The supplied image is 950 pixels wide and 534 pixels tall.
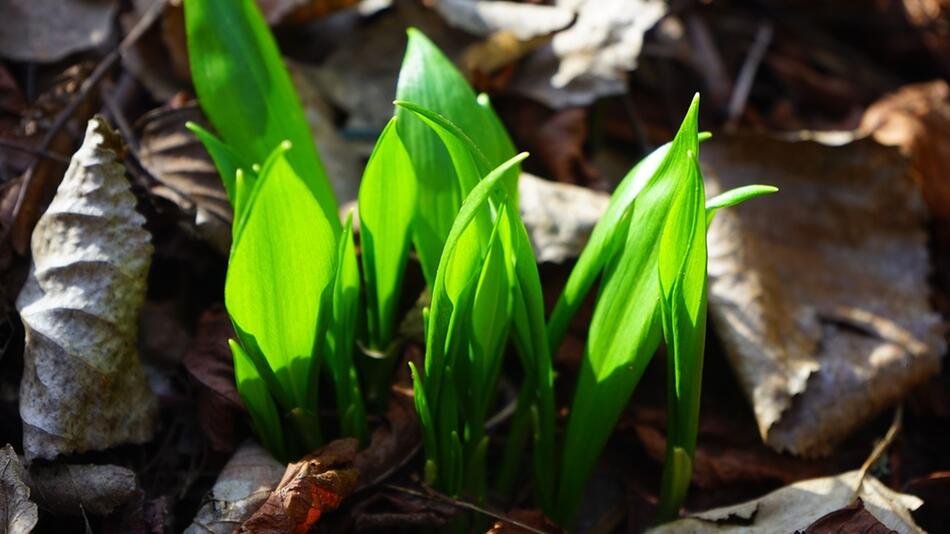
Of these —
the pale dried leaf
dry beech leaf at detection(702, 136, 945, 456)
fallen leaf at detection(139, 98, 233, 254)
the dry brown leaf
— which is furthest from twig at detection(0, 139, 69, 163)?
the dry brown leaf

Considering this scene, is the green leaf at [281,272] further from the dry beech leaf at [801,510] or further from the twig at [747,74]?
the twig at [747,74]

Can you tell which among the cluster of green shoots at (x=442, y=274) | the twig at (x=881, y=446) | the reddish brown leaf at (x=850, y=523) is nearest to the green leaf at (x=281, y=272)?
the cluster of green shoots at (x=442, y=274)

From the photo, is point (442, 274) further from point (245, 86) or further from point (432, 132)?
point (245, 86)

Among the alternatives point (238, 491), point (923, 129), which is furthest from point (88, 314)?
point (923, 129)

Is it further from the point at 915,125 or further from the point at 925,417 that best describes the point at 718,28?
the point at 925,417

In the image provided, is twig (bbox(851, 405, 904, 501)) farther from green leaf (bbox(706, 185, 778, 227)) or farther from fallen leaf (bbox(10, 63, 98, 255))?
→ fallen leaf (bbox(10, 63, 98, 255))
